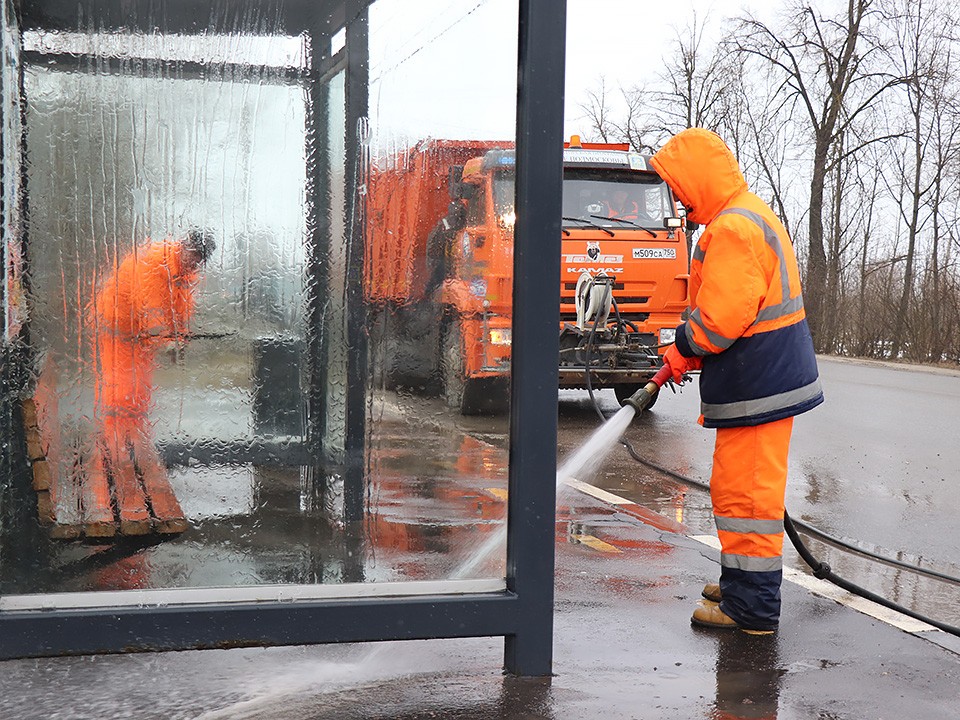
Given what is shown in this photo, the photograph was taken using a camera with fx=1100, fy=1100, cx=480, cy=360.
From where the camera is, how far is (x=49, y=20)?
3299 millimetres

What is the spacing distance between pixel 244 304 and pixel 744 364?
1.83 m

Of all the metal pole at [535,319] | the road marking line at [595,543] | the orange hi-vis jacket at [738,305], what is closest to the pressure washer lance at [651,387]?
the orange hi-vis jacket at [738,305]

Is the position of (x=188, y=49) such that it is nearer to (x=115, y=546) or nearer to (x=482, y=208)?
(x=482, y=208)

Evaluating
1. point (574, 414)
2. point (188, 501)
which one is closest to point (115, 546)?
point (188, 501)

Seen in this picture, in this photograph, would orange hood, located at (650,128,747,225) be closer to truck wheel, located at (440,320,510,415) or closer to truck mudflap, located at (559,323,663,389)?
truck wheel, located at (440,320,510,415)

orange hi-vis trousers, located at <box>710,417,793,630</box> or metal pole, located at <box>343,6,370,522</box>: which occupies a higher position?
metal pole, located at <box>343,6,370,522</box>

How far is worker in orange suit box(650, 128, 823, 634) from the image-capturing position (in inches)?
157

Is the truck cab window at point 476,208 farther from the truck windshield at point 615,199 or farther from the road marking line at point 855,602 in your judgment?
the truck windshield at point 615,199

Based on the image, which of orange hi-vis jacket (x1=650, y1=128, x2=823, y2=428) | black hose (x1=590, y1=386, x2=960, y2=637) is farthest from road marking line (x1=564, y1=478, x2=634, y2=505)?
orange hi-vis jacket (x1=650, y1=128, x2=823, y2=428)

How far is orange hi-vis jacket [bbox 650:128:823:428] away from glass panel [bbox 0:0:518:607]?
0.93m

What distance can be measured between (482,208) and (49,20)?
1.43m

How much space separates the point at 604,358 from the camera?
36.1ft

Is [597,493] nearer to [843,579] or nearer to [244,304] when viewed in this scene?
[843,579]

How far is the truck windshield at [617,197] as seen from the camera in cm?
1161
